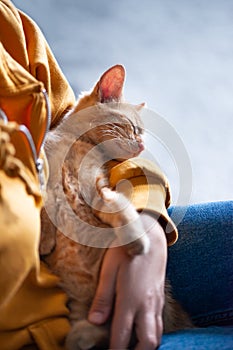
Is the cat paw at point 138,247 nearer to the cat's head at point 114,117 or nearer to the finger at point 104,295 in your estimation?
the finger at point 104,295

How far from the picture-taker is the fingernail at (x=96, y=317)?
786 millimetres

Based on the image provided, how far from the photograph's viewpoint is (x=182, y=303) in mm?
1011

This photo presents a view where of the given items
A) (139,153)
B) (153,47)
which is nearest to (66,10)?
(153,47)

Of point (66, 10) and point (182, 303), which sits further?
point (66, 10)

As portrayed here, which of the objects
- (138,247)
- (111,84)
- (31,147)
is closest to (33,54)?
(111,84)

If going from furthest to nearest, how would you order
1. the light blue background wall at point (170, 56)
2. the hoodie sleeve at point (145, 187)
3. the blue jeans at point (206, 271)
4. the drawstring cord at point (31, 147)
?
the light blue background wall at point (170, 56), the blue jeans at point (206, 271), the hoodie sleeve at point (145, 187), the drawstring cord at point (31, 147)

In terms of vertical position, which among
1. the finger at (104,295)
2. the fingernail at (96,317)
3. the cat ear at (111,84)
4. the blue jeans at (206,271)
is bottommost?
the blue jeans at (206,271)

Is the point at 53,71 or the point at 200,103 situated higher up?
the point at 53,71

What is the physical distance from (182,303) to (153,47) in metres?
1.05

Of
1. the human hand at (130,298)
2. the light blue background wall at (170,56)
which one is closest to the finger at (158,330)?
the human hand at (130,298)

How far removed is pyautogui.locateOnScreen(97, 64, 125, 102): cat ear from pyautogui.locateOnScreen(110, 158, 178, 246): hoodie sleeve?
0.70ft

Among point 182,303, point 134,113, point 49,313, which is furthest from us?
point 134,113

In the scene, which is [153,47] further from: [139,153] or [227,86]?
[139,153]

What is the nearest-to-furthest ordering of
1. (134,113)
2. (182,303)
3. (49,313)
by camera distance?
1. (49,313)
2. (182,303)
3. (134,113)
